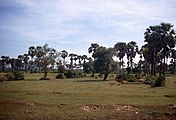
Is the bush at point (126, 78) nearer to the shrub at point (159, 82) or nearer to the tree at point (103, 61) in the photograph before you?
the tree at point (103, 61)

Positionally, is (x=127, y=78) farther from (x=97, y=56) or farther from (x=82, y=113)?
(x=82, y=113)

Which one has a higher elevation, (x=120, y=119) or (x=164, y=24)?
(x=164, y=24)

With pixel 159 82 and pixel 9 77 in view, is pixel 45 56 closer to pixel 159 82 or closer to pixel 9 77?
pixel 9 77

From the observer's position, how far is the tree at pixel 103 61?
76.7 metres

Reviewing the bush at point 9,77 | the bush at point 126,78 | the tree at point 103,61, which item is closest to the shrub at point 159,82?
the bush at point 126,78

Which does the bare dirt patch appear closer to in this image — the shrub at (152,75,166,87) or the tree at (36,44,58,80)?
the shrub at (152,75,166,87)

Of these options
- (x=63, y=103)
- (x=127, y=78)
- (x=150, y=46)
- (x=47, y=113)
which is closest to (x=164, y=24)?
(x=150, y=46)

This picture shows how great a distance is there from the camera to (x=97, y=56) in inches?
3118

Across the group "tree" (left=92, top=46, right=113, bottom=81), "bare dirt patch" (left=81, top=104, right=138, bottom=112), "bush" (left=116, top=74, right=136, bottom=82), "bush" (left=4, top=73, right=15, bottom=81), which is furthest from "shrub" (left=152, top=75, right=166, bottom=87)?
"bush" (left=4, top=73, right=15, bottom=81)

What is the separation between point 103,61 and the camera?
3019 inches

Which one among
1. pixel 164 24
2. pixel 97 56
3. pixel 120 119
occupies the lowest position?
pixel 120 119

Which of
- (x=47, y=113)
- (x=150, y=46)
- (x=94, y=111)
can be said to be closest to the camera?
(x=47, y=113)

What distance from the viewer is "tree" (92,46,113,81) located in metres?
76.7

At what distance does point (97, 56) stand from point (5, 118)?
59766mm
